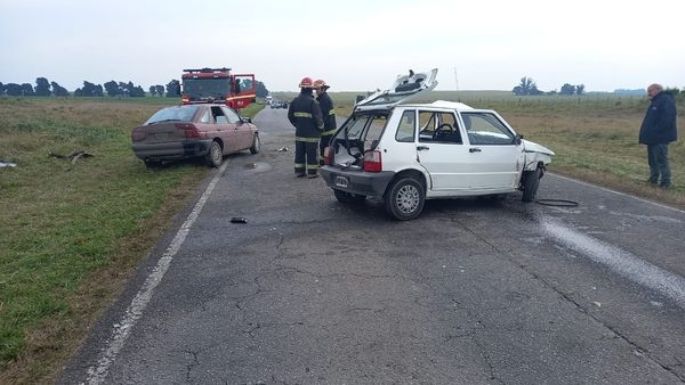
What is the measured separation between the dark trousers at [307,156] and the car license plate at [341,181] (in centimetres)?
275

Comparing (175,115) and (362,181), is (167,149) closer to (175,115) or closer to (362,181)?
(175,115)

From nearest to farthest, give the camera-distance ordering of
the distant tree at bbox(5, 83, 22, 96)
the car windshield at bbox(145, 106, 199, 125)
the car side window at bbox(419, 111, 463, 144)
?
the car side window at bbox(419, 111, 463, 144), the car windshield at bbox(145, 106, 199, 125), the distant tree at bbox(5, 83, 22, 96)

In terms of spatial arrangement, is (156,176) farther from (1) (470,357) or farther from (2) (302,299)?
(1) (470,357)

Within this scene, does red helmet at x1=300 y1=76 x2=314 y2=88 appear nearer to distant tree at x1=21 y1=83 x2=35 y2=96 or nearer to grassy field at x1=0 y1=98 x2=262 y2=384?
grassy field at x1=0 y1=98 x2=262 y2=384

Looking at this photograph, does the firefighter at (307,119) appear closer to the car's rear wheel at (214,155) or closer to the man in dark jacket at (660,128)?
the car's rear wheel at (214,155)

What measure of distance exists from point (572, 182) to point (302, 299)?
779 centimetres

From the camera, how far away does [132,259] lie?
5383 mm

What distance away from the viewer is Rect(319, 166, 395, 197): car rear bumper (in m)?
6.68

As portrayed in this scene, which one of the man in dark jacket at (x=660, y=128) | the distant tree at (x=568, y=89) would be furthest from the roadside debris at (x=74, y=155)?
the distant tree at (x=568, y=89)

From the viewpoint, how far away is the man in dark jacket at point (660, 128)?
937cm

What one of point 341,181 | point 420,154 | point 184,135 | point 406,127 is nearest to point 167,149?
point 184,135

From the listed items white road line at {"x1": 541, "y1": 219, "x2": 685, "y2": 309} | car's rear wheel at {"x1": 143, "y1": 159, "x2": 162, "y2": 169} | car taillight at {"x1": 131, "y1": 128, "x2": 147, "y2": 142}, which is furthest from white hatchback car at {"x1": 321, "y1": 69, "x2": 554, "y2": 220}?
car's rear wheel at {"x1": 143, "y1": 159, "x2": 162, "y2": 169}

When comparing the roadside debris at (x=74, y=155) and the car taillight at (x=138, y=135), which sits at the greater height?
the car taillight at (x=138, y=135)

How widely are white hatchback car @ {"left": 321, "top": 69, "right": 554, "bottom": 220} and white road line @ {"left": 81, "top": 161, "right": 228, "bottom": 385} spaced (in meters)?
2.46
